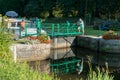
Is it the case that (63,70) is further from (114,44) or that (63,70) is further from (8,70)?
(8,70)

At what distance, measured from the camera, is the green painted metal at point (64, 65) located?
2094 cm

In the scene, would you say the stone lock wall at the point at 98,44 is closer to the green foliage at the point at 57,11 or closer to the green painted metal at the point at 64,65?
the green painted metal at the point at 64,65

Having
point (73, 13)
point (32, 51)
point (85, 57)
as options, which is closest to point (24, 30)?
point (32, 51)

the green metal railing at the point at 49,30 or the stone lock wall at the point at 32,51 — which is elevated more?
the green metal railing at the point at 49,30

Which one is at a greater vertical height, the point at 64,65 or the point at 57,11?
the point at 57,11

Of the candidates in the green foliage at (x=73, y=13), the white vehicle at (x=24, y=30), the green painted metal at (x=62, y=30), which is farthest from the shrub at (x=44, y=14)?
the white vehicle at (x=24, y=30)

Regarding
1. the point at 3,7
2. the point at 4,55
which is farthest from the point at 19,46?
the point at 3,7

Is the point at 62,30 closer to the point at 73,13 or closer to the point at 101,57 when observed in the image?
the point at 101,57

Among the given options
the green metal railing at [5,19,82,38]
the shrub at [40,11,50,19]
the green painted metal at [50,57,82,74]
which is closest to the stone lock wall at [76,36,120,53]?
the green metal railing at [5,19,82,38]

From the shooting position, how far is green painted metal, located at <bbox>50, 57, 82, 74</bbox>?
825 inches

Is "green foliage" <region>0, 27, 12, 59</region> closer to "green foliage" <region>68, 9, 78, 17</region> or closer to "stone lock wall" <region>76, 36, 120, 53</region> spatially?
"stone lock wall" <region>76, 36, 120, 53</region>

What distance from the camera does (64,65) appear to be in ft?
76.9

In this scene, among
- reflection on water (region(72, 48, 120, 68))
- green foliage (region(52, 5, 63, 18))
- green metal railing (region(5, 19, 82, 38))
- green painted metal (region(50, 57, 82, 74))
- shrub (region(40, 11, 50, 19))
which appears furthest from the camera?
shrub (region(40, 11, 50, 19))

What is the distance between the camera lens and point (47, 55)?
24.2 meters
